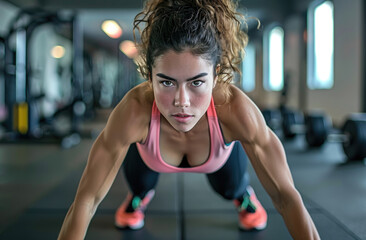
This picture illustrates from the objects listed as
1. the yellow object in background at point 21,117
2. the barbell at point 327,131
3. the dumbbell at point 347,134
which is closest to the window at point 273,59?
the barbell at point 327,131

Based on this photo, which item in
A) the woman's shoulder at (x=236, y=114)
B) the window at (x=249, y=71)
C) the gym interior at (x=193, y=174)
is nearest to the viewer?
the woman's shoulder at (x=236, y=114)

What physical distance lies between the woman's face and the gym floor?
0.54 m

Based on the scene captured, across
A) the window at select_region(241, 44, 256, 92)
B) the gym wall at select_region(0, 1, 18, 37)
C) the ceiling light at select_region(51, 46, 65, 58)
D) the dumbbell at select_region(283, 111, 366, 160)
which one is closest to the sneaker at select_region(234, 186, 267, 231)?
the dumbbell at select_region(283, 111, 366, 160)

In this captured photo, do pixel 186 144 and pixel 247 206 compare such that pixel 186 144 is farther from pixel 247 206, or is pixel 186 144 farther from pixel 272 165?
pixel 247 206

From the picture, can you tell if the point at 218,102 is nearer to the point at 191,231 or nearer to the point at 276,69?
the point at 191,231

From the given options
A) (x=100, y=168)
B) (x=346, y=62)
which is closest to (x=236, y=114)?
(x=100, y=168)

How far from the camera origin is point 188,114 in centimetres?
72

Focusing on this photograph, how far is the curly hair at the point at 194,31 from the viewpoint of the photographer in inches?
26.3

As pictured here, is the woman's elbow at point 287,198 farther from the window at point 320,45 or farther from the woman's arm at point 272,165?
the window at point 320,45

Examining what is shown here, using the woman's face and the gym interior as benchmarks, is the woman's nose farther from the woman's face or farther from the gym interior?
the gym interior

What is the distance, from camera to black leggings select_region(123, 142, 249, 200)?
3.58 ft

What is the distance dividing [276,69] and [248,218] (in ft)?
23.1

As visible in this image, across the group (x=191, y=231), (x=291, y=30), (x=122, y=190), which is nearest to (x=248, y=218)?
(x=191, y=231)

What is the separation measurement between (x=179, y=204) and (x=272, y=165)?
0.77m
